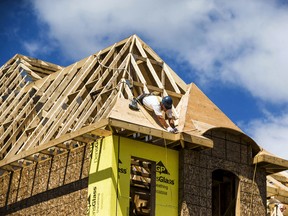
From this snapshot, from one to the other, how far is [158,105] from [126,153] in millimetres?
1950

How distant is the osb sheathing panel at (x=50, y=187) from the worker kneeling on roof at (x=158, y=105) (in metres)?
2.22

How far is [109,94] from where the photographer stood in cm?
2531

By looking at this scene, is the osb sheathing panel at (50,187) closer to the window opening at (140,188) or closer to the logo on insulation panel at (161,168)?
the window opening at (140,188)

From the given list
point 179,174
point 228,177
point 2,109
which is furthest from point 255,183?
point 2,109

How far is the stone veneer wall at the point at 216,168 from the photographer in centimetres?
2378

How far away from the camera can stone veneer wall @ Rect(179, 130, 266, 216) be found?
23.8m

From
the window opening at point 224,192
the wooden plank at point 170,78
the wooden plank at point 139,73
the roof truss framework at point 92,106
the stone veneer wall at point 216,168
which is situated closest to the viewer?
the roof truss framework at point 92,106

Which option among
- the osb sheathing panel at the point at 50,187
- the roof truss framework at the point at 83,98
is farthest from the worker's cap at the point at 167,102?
the osb sheathing panel at the point at 50,187

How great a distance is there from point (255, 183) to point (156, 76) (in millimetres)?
4808

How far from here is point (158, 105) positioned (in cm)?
2406

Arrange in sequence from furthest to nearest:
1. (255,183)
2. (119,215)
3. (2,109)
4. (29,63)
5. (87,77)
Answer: (29,63)
(2,109)
(87,77)
(255,183)
(119,215)

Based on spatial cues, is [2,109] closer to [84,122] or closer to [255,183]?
[84,122]

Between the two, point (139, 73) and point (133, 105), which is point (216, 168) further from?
point (139, 73)

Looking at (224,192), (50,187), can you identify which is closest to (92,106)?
(50,187)
